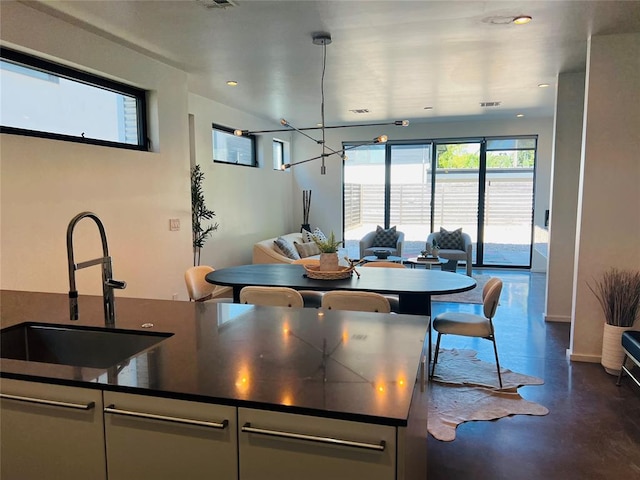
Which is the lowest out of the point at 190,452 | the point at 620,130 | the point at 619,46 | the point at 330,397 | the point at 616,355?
the point at 616,355

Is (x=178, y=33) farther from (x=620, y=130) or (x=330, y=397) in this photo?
(x=620, y=130)

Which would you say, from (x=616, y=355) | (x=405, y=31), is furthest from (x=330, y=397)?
(x=616, y=355)

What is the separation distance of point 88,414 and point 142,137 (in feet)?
11.7

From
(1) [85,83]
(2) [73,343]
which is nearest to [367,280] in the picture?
(2) [73,343]

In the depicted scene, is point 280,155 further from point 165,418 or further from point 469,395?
point 165,418

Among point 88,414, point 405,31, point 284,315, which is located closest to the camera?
point 88,414

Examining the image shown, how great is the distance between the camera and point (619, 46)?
141 inches

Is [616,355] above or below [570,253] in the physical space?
below

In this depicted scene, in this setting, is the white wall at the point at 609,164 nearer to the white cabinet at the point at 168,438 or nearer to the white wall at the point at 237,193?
the white cabinet at the point at 168,438

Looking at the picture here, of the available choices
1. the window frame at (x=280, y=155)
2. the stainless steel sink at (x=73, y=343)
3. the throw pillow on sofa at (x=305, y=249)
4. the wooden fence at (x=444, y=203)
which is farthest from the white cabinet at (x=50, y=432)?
the wooden fence at (x=444, y=203)

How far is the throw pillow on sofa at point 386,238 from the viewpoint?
27.7 ft

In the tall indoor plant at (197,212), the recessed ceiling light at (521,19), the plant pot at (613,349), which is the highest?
the recessed ceiling light at (521,19)

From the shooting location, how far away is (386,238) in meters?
8.48

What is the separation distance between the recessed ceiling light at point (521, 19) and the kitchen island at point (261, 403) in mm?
2665
